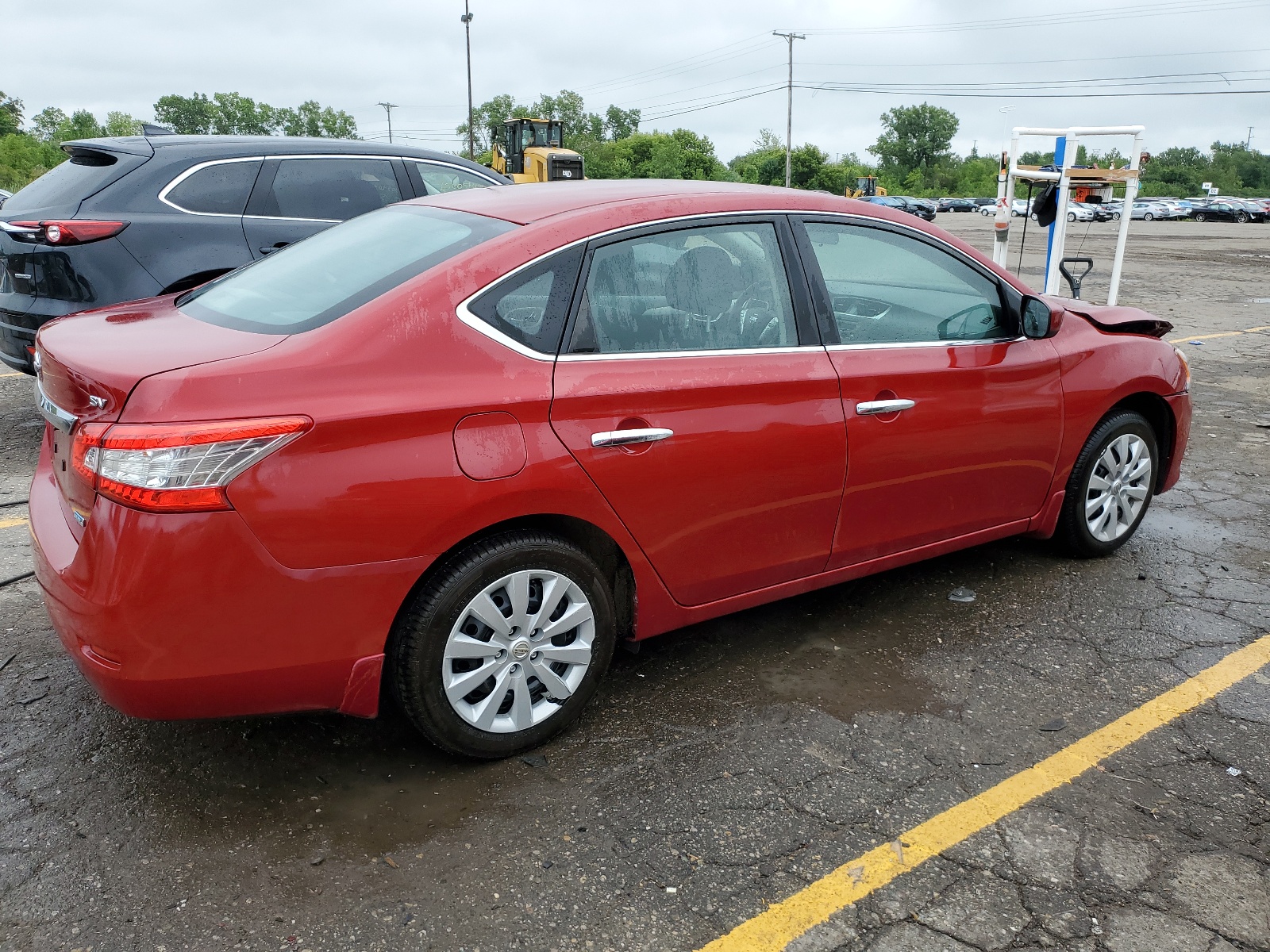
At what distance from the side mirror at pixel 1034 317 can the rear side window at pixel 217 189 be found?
4468mm

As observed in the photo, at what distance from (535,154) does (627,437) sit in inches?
1067

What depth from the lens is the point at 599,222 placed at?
2938mm

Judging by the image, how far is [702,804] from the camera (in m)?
2.69

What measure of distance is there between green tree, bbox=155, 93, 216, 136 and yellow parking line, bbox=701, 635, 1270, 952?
12272cm

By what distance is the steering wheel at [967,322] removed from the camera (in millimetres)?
3684

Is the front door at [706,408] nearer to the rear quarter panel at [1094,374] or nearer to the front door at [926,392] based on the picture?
the front door at [926,392]

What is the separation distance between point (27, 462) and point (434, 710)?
413 cm

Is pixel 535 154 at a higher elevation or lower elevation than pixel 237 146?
higher

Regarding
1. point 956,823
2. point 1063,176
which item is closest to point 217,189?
point 956,823

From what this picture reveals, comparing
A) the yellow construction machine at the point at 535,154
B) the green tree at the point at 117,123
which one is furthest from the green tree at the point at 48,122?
the yellow construction machine at the point at 535,154

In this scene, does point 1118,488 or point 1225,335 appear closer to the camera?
point 1118,488

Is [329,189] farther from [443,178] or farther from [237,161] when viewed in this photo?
[443,178]

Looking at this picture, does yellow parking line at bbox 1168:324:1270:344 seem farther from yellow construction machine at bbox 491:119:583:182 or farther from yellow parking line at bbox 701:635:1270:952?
yellow construction machine at bbox 491:119:583:182

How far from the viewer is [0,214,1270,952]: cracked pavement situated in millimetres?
2270
